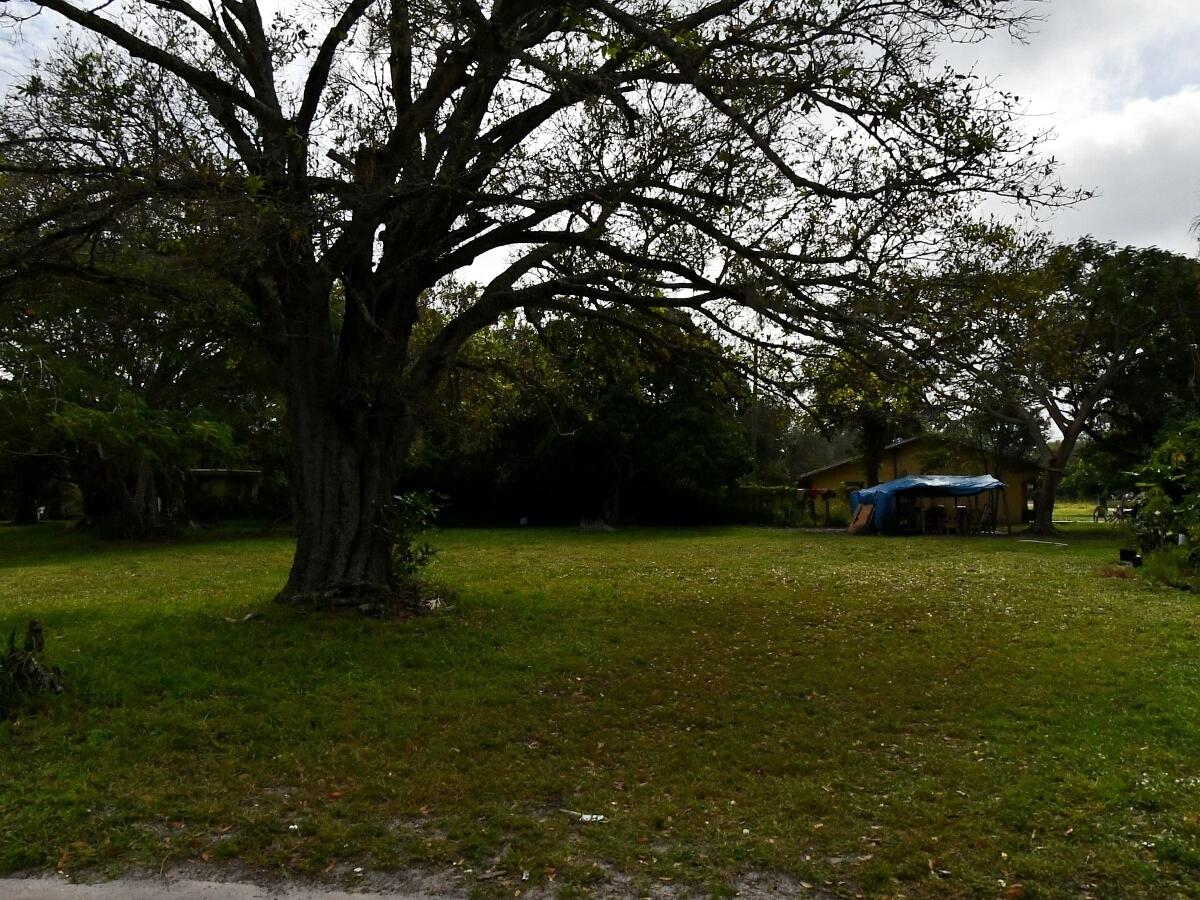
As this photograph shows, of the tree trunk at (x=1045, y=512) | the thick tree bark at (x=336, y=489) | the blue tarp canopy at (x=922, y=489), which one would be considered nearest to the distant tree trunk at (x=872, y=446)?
the blue tarp canopy at (x=922, y=489)

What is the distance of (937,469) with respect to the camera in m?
49.2

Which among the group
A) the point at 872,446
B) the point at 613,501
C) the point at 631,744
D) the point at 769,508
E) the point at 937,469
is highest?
the point at 872,446

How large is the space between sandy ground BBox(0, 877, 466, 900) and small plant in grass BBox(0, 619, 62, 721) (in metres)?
2.87

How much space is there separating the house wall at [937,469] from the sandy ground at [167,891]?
40529 millimetres

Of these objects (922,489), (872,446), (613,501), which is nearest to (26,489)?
(613,501)

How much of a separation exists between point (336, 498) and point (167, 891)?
6.66 m

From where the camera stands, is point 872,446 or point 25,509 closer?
point 872,446

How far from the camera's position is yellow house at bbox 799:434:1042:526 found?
43.9m

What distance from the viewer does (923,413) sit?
9.80 metres

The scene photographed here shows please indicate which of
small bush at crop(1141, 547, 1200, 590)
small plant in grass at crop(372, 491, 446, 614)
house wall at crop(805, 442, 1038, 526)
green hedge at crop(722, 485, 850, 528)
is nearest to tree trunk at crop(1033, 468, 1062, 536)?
green hedge at crop(722, 485, 850, 528)

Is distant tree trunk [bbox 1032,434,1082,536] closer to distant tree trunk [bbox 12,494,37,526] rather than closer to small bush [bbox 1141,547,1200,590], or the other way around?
small bush [bbox 1141,547,1200,590]

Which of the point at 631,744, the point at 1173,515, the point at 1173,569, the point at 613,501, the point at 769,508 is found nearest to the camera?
the point at 631,744

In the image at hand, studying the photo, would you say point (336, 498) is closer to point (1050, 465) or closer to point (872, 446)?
point (1050, 465)

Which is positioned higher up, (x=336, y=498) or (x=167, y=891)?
(x=336, y=498)
